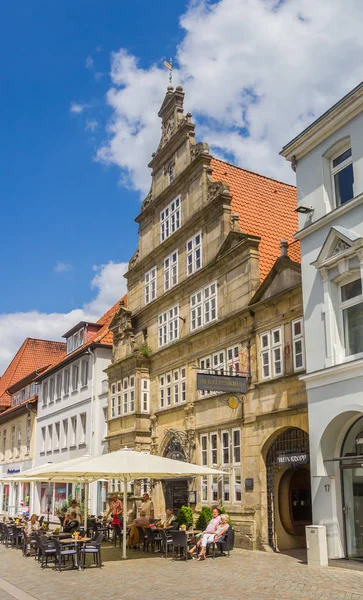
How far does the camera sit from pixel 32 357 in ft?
191

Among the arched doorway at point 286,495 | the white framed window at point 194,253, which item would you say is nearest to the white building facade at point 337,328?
the arched doorway at point 286,495

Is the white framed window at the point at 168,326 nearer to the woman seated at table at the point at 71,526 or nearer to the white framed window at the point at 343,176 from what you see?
the woman seated at table at the point at 71,526

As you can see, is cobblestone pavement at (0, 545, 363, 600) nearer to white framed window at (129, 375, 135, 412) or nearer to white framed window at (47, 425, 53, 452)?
white framed window at (129, 375, 135, 412)

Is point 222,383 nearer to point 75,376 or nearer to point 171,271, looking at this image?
point 171,271

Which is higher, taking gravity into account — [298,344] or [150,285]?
[150,285]

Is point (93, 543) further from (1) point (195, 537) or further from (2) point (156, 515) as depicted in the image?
(2) point (156, 515)

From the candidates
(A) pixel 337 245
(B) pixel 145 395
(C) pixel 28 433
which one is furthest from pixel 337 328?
(C) pixel 28 433

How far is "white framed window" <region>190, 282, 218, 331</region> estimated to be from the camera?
24469 millimetres

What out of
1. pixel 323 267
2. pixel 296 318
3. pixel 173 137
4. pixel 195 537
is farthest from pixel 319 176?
pixel 173 137

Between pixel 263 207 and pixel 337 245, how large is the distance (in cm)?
1037

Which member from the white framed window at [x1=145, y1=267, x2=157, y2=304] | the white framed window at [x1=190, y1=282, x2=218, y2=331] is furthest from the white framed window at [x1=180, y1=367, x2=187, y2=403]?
the white framed window at [x1=145, y1=267, x2=157, y2=304]

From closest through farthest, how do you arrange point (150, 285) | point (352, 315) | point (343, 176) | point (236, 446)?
point (352, 315) < point (343, 176) < point (236, 446) < point (150, 285)

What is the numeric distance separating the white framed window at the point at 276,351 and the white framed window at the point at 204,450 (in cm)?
507

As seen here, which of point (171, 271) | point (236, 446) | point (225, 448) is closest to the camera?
point (236, 446)
